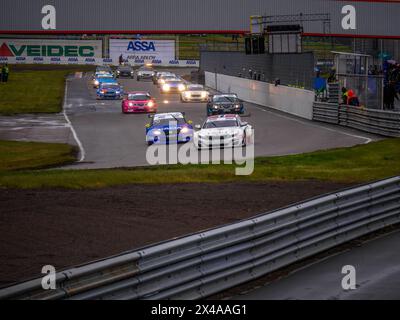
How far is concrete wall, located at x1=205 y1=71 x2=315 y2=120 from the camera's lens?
151ft

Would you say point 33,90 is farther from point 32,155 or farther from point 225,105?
point 32,155

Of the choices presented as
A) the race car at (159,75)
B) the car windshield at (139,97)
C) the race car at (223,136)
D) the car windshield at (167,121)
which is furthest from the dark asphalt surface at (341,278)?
the race car at (159,75)

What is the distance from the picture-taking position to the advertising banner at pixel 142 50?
304ft

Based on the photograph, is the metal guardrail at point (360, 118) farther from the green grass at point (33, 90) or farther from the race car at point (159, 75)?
the race car at point (159, 75)

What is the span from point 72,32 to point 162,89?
48.3 ft

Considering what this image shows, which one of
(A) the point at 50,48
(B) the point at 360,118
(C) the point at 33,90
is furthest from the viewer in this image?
(A) the point at 50,48

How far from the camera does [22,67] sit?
99750 mm

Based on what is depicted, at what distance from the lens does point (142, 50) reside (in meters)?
94.8

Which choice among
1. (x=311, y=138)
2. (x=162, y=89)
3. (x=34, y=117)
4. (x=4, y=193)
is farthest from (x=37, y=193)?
(x=162, y=89)

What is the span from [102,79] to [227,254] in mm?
66243

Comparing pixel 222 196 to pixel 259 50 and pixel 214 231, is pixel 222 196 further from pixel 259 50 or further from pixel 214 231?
pixel 259 50

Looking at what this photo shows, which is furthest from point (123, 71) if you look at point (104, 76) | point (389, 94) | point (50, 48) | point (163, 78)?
point (389, 94)

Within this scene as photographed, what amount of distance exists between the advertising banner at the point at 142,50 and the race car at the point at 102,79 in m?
11.5
